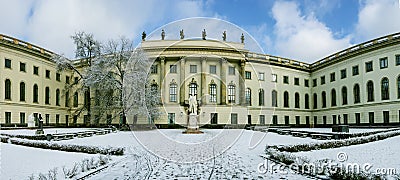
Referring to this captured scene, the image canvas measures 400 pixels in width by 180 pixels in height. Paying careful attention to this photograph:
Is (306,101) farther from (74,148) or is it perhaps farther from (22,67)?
(74,148)

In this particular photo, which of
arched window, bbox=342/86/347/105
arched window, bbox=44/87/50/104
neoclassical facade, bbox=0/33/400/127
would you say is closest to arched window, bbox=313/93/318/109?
neoclassical facade, bbox=0/33/400/127

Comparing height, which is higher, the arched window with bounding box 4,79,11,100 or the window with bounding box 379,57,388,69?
the window with bounding box 379,57,388,69

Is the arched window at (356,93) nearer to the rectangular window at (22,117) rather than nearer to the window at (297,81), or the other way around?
the window at (297,81)

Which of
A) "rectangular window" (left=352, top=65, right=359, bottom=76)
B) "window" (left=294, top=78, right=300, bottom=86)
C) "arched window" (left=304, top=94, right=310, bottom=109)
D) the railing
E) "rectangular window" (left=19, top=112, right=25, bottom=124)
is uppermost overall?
the railing

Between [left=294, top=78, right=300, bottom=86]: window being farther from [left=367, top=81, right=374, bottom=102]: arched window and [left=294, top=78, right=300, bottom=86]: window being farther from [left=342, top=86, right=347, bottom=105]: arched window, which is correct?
[left=367, top=81, right=374, bottom=102]: arched window

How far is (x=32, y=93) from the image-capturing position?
149 feet

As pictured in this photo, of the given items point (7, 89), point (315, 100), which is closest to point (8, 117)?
point (7, 89)

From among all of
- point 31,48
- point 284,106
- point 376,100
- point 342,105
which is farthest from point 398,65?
point 31,48

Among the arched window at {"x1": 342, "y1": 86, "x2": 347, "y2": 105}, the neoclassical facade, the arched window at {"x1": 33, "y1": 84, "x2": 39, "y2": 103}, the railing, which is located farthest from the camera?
the arched window at {"x1": 342, "y1": 86, "x2": 347, "y2": 105}

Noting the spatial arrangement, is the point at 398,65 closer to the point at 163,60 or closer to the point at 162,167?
the point at 163,60

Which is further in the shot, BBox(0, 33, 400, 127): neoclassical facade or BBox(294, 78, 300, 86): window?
BBox(294, 78, 300, 86): window

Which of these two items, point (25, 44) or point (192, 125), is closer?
point (192, 125)

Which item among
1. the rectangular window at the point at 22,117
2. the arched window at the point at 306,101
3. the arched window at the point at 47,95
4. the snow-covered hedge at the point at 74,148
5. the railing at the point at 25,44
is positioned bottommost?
the snow-covered hedge at the point at 74,148

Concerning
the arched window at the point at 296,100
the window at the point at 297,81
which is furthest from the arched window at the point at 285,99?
the window at the point at 297,81
